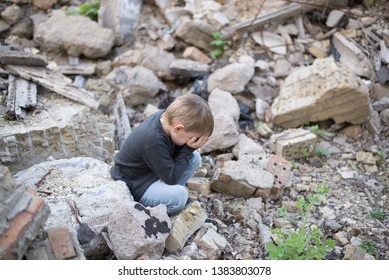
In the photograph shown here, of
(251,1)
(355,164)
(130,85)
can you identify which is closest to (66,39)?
(130,85)

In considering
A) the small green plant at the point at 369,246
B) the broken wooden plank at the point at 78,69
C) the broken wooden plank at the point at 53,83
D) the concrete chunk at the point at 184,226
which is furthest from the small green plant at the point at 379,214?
the broken wooden plank at the point at 78,69

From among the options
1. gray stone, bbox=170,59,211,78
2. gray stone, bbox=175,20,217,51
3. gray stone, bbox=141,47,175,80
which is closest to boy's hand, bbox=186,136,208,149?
gray stone, bbox=170,59,211,78

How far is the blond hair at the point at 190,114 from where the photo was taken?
294 centimetres

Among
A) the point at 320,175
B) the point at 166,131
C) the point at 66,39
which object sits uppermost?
the point at 166,131

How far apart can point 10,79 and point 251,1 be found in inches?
139

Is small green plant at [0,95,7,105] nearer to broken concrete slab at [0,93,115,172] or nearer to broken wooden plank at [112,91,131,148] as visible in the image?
broken concrete slab at [0,93,115,172]

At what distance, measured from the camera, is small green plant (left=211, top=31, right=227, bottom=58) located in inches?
224

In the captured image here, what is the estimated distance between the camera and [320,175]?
4328mm

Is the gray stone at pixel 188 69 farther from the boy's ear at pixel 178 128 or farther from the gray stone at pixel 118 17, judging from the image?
the boy's ear at pixel 178 128

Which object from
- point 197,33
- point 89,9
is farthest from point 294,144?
point 89,9

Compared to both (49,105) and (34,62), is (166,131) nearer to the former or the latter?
(49,105)

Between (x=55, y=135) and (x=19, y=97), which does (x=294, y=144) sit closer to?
(x=55, y=135)

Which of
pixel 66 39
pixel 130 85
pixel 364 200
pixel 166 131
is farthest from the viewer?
pixel 66 39

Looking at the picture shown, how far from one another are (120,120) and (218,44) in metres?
1.85
